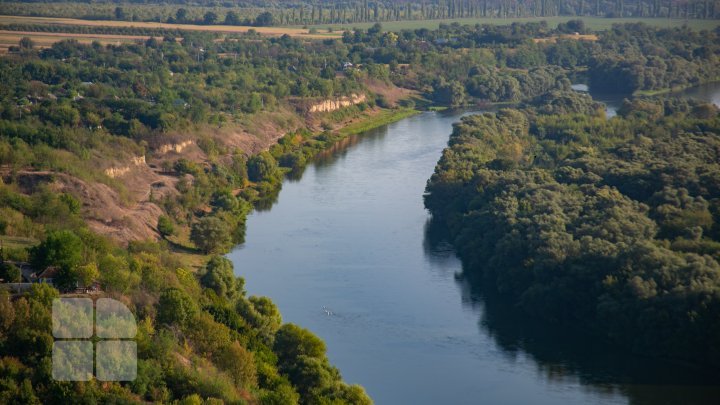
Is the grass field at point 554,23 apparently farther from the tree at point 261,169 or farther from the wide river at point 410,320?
the wide river at point 410,320

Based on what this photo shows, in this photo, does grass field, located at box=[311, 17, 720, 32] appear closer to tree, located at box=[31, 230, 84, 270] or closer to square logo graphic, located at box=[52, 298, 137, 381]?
tree, located at box=[31, 230, 84, 270]

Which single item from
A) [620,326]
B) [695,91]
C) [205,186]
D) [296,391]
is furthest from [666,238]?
[695,91]

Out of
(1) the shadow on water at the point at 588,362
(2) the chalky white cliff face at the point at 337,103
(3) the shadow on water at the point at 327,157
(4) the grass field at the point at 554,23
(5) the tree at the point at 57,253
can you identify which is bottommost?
(1) the shadow on water at the point at 588,362

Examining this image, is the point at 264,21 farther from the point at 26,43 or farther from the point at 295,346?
the point at 295,346

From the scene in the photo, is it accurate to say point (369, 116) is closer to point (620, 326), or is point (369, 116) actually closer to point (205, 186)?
point (205, 186)

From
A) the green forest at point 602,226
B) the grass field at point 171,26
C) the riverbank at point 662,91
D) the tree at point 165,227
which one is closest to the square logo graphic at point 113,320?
the tree at point 165,227

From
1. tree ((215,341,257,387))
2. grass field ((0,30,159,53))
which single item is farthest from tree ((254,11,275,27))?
tree ((215,341,257,387))

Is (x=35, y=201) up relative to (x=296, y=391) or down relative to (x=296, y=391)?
up
